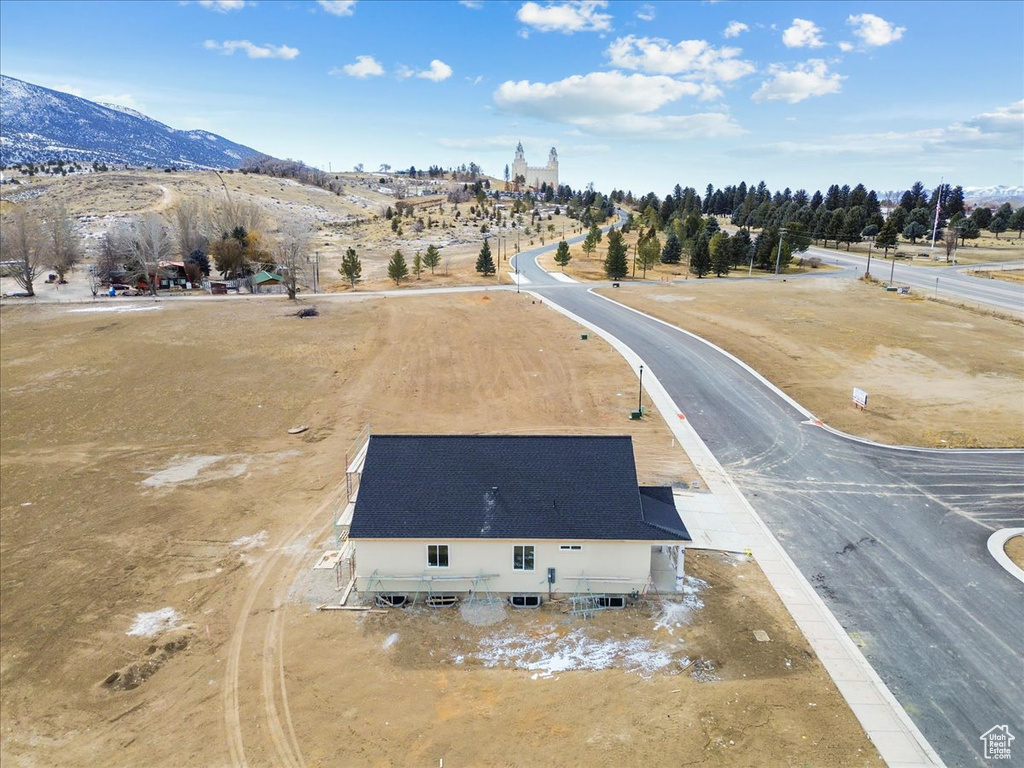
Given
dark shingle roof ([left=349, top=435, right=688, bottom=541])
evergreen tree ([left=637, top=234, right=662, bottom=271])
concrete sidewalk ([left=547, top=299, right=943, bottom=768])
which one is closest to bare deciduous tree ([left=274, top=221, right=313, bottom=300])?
evergreen tree ([left=637, top=234, right=662, bottom=271])

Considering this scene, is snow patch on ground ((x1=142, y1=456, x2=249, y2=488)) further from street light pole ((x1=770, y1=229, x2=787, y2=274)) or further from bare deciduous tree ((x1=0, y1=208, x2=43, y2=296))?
street light pole ((x1=770, y1=229, x2=787, y2=274))

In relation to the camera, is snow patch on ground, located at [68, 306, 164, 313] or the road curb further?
snow patch on ground, located at [68, 306, 164, 313]

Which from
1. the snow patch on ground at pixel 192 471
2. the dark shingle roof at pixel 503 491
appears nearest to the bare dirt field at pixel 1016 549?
the dark shingle roof at pixel 503 491

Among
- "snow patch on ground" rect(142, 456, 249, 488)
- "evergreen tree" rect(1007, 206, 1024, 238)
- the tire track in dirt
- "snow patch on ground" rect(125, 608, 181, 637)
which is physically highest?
"evergreen tree" rect(1007, 206, 1024, 238)

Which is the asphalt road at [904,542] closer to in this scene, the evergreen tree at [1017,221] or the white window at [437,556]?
the white window at [437,556]

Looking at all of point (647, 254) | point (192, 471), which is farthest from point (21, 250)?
point (647, 254)

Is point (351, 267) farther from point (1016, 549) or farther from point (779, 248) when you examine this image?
point (1016, 549)

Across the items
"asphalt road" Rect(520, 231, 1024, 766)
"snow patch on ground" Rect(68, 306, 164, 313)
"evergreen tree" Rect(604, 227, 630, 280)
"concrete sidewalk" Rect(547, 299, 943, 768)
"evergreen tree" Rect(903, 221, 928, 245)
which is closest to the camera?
"concrete sidewalk" Rect(547, 299, 943, 768)
